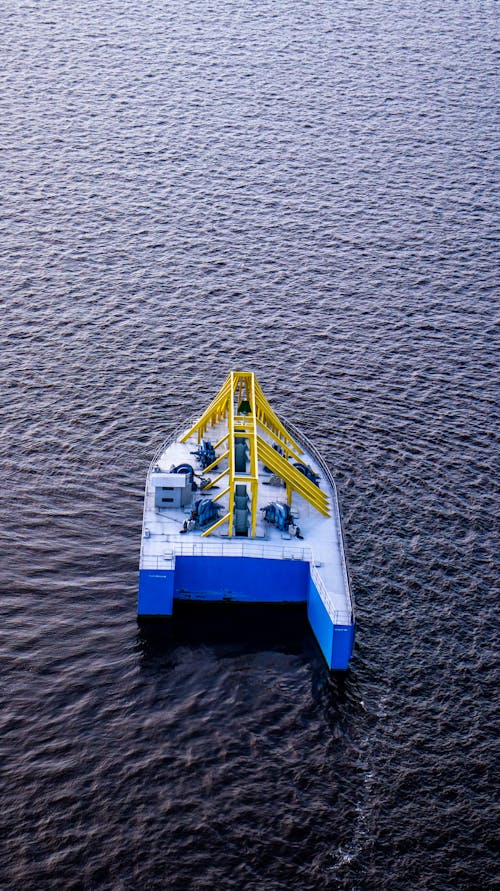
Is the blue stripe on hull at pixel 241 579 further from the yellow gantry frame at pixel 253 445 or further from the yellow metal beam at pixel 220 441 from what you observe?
the yellow metal beam at pixel 220 441

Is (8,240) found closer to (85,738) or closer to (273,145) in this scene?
(273,145)

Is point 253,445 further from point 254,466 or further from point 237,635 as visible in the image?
point 237,635

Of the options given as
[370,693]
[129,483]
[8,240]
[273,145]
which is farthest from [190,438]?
[273,145]

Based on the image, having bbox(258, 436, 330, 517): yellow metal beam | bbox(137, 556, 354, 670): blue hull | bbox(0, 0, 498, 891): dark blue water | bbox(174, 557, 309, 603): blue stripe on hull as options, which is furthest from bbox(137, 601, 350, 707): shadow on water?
bbox(258, 436, 330, 517): yellow metal beam

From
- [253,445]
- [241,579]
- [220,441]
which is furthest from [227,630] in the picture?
[220,441]

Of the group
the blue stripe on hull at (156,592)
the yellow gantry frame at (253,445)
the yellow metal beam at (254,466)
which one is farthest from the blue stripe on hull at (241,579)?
the yellow metal beam at (254,466)
